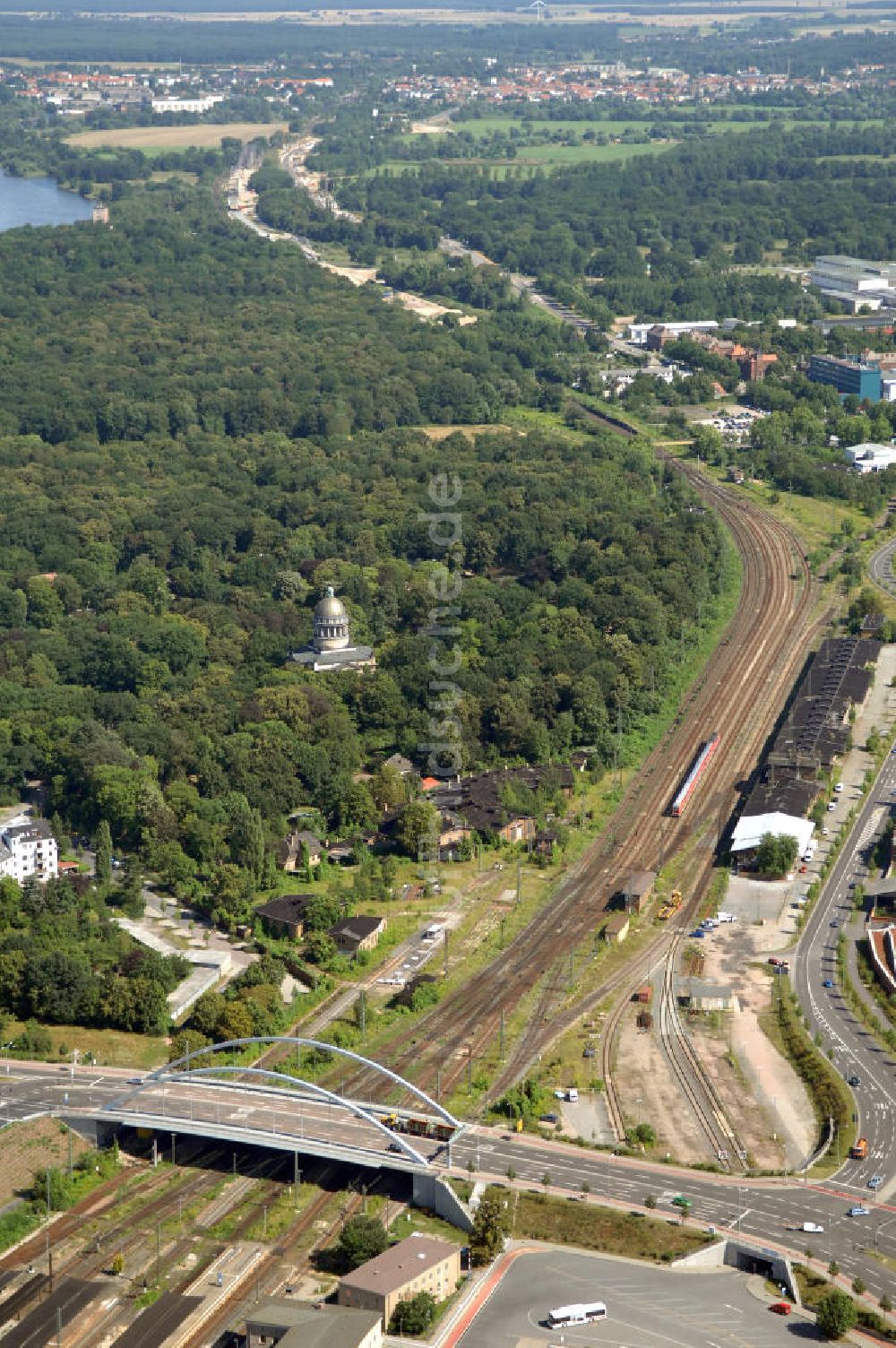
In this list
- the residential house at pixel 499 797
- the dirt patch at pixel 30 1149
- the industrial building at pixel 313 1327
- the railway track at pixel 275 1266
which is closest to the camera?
the industrial building at pixel 313 1327

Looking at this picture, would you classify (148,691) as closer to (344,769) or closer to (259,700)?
(259,700)

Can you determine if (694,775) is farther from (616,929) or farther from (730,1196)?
(730,1196)

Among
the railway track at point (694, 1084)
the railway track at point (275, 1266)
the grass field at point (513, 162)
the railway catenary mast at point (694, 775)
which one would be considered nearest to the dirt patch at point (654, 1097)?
the railway track at point (694, 1084)

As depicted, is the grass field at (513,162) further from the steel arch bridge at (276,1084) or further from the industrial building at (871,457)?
the steel arch bridge at (276,1084)

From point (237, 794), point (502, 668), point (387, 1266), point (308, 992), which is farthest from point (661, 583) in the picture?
point (387, 1266)

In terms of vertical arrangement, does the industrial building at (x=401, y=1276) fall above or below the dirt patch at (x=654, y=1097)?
above

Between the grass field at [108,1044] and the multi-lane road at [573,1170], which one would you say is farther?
the grass field at [108,1044]
